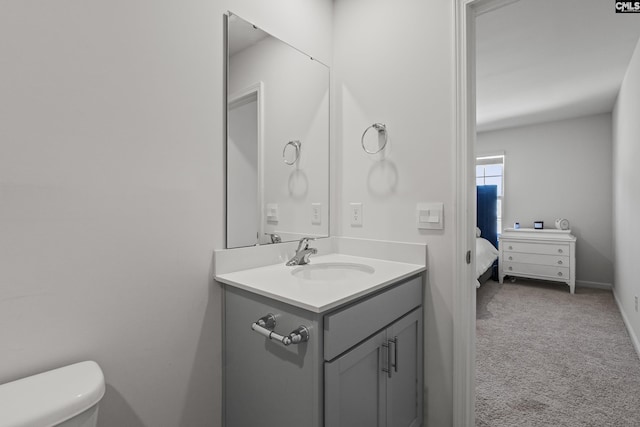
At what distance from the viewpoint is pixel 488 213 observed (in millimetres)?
4953

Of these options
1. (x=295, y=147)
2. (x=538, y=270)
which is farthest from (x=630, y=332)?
(x=295, y=147)

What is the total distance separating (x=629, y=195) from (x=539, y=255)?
164 centimetres

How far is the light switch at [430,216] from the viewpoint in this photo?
4.75ft

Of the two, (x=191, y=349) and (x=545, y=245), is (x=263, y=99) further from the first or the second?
(x=545, y=245)

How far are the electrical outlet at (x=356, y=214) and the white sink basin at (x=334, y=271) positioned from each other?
10.9 inches

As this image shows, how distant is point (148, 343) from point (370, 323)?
797 mm

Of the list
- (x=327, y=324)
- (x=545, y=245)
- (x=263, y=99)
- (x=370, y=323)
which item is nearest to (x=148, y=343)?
(x=327, y=324)

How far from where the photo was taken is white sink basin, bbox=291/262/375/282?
1.53 metres

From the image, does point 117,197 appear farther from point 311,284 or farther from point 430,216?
point 430,216

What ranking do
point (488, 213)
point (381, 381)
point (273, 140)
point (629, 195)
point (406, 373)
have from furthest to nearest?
point (488, 213) < point (629, 195) < point (273, 140) < point (406, 373) < point (381, 381)

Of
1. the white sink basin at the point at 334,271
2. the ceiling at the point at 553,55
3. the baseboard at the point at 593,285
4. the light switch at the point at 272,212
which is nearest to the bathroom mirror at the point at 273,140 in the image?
the light switch at the point at 272,212

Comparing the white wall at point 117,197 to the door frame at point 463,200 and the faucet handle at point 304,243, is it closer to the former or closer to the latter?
the faucet handle at point 304,243

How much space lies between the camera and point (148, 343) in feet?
3.58

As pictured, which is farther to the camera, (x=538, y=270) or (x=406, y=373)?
(x=538, y=270)
